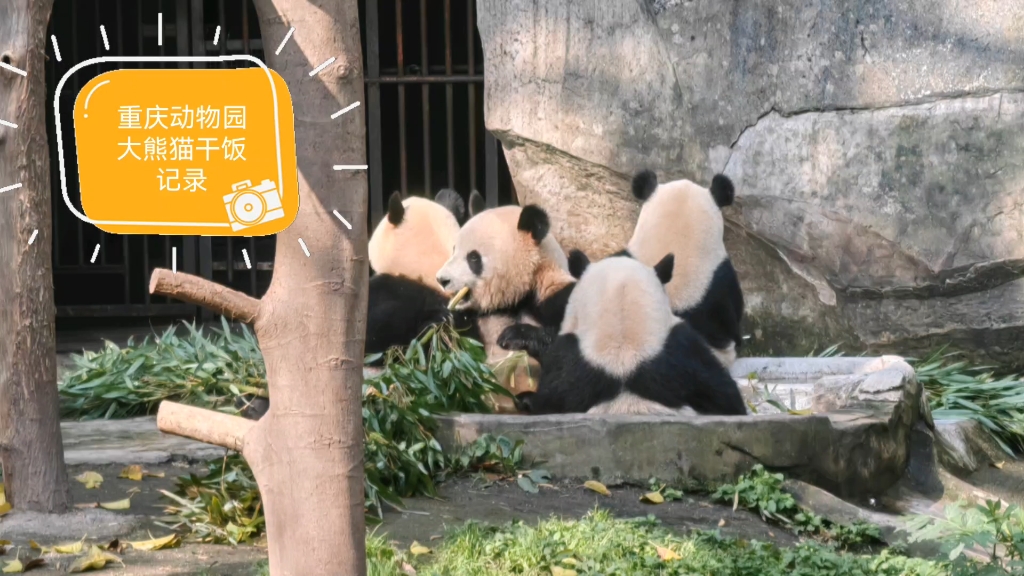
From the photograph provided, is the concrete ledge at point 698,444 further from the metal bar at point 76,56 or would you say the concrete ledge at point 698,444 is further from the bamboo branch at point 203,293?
the metal bar at point 76,56

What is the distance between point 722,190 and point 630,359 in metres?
1.67

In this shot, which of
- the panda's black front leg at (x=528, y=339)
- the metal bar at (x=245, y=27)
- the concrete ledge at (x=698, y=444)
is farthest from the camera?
the metal bar at (x=245, y=27)

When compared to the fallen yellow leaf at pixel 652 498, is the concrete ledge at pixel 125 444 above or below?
above

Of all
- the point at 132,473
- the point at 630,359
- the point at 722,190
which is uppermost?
the point at 722,190

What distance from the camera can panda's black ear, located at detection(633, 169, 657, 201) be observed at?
6.70 m

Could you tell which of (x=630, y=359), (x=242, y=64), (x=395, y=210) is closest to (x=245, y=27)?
(x=242, y=64)

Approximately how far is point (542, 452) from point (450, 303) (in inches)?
56.2

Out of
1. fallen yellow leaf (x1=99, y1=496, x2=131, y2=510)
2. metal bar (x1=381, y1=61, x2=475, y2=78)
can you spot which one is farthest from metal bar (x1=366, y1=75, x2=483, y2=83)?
fallen yellow leaf (x1=99, y1=496, x2=131, y2=510)

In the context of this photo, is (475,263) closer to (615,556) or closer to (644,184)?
(644,184)

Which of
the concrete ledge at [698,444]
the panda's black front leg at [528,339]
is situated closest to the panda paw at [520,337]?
the panda's black front leg at [528,339]

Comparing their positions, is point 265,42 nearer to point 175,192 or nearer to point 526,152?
point 175,192

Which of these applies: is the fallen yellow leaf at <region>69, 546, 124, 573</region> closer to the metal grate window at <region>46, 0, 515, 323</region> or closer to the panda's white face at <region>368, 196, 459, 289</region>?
the panda's white face at <region>368, 196, 459, 289</region>

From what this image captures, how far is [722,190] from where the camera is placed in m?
6.71

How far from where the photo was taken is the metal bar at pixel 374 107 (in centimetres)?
925
